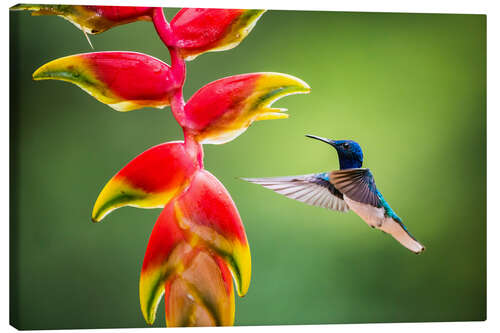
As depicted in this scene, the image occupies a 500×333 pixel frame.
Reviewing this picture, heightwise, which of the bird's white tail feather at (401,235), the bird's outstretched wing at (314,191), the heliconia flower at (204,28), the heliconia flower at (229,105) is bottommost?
A: the bird's white tail feather at (401,235)

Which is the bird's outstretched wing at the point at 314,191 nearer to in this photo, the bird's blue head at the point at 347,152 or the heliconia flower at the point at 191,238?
the bird's blue head at the point at 347,152

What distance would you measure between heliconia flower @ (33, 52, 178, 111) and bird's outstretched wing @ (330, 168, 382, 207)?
803 millimetres

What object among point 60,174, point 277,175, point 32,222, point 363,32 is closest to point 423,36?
point 363,32

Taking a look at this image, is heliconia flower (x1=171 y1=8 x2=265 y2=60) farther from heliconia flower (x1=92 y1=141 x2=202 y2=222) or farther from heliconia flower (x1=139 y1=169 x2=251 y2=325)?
heliconia flower (x1=139 y1=169 x2=251 y2=325)

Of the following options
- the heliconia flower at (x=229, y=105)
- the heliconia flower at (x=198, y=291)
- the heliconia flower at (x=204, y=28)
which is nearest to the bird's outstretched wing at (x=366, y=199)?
the heliconia flower at (x=229, y=105)

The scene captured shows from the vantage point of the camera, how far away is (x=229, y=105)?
265 cm

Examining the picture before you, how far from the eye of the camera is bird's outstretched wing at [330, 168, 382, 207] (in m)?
2.73

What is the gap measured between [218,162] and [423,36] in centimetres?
108

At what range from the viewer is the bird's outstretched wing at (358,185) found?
107 inches

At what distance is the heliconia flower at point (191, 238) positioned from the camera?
263 cm

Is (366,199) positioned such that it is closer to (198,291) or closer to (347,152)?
(347,152)

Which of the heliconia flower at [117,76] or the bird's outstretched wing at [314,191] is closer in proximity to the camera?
the heliconia flower at [117,76]

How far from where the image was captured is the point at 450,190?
9.36 feet

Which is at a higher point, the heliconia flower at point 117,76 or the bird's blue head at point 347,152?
the heliconia flower at point 117,76
